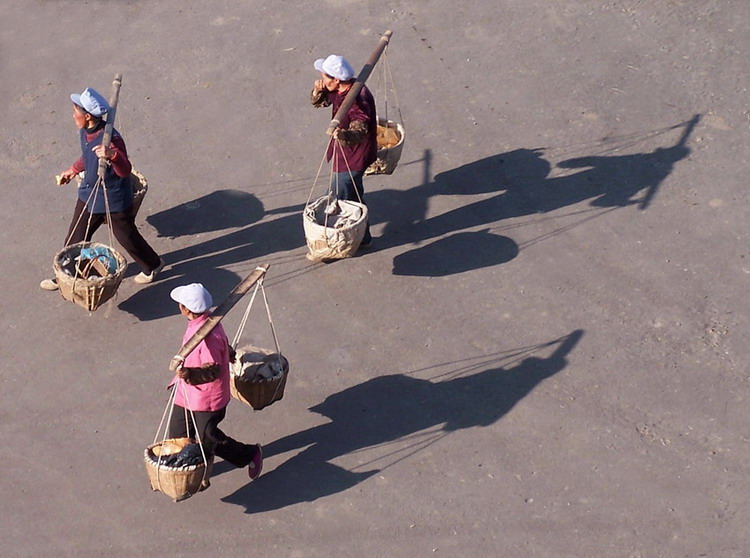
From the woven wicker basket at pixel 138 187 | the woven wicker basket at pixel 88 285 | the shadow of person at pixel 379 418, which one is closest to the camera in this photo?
the shadow of person at pixel 379 418

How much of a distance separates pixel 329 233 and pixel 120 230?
1854 millimetres

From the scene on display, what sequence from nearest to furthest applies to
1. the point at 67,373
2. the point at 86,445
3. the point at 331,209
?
the point at 86,445, the point at 67,373, the point at 331,209

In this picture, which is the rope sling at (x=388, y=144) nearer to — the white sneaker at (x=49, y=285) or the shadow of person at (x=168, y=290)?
the shadow of person at (x=168, y=290)

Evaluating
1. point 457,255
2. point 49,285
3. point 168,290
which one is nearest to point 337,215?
point 457,255

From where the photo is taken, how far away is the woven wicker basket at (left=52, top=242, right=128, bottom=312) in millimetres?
9398

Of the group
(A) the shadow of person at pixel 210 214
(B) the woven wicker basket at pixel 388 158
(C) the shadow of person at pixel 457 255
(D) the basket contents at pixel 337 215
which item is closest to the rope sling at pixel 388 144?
(B) the woven wicker basket at pixel 388 158

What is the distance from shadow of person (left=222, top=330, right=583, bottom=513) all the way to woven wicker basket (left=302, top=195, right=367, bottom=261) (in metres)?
1.25

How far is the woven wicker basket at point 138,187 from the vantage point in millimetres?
10500

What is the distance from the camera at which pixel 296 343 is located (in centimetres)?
980

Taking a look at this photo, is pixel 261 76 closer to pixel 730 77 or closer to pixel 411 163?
pixel 411 163

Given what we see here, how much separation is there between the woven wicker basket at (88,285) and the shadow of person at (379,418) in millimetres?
1929

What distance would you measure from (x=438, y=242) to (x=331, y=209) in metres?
1.18

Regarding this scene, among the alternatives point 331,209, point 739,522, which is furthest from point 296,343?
point 739,522

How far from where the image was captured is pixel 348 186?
10.5 m
